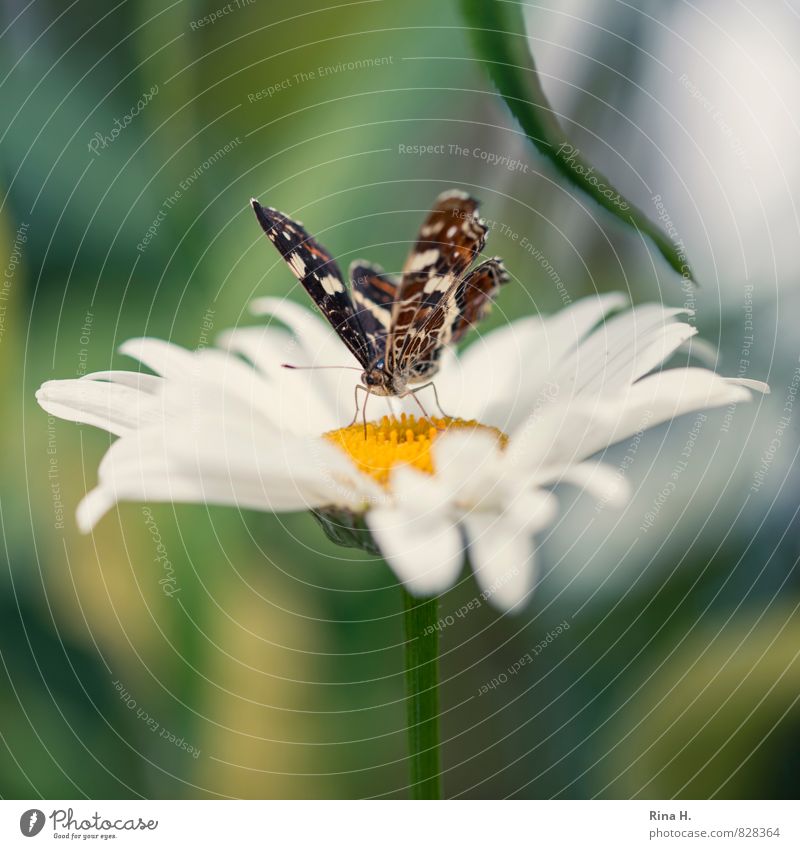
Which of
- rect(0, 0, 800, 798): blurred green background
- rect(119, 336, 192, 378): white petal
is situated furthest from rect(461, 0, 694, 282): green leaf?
rect(119, 336, 192, 378): white petal

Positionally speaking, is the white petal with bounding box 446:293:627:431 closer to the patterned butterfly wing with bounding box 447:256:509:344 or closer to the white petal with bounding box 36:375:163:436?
the patterned butterfly wing with bounding box 447:256:509:344

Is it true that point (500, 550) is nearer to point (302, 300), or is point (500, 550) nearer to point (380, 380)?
point (380, 380)

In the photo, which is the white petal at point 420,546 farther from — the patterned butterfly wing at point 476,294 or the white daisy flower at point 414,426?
the patterned butterfly wing at point 476,294

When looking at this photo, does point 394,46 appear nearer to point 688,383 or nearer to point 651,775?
point 688,383

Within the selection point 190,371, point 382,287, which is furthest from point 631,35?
point 190,371

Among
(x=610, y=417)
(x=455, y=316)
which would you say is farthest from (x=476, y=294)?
(x=610, y=417)
